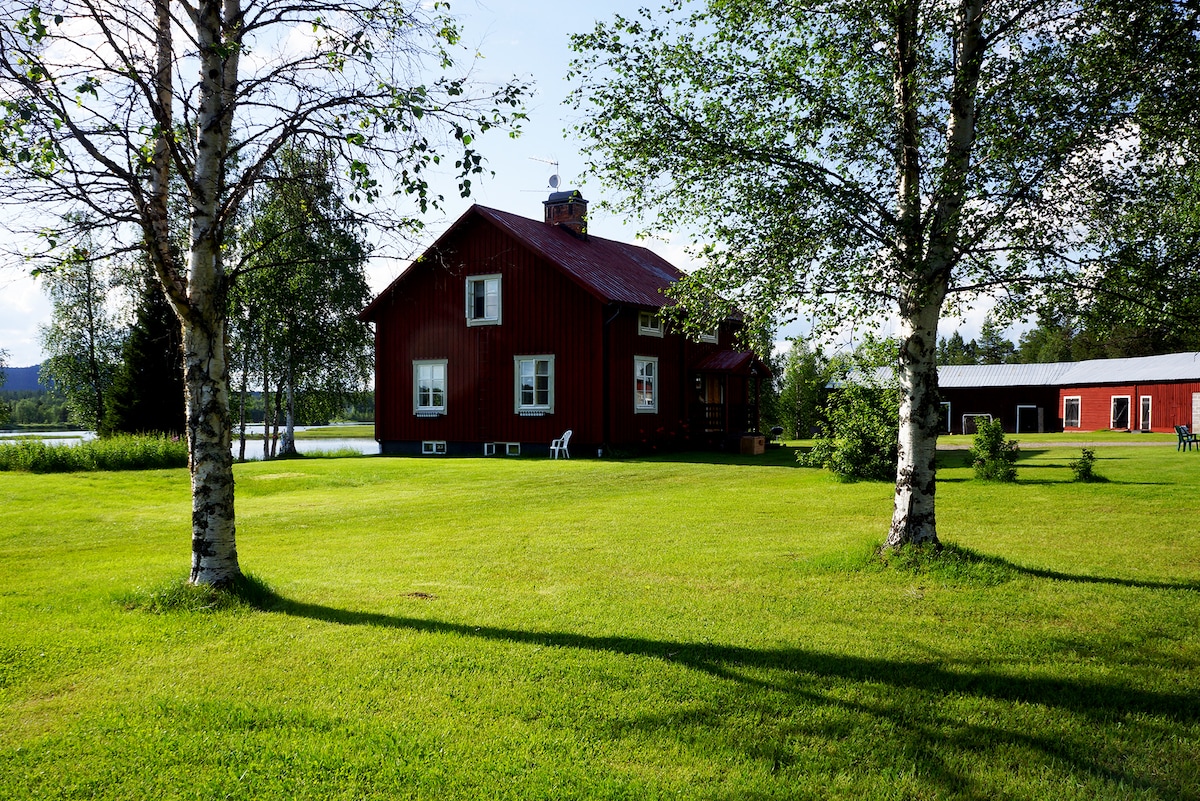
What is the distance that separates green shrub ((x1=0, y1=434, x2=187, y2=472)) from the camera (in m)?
20.7

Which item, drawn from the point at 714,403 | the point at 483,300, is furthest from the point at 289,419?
the point at 714,403

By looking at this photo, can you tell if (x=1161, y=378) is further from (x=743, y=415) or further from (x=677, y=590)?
(x=677, y=590)

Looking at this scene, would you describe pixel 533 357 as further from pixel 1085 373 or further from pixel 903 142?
pixel 1085 373

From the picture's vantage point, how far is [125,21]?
6801 mm

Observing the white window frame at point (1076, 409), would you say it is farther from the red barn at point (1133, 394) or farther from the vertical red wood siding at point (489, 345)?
the vertical red wood siding at point (489, 345)

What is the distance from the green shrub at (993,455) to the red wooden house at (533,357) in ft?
34.5

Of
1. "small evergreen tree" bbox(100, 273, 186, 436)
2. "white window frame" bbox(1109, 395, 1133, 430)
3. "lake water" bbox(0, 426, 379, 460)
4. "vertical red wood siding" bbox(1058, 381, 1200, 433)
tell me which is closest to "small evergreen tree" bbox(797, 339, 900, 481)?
"lake water" bbox(0, 426, 379, 460)

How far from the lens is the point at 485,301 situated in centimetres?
2600

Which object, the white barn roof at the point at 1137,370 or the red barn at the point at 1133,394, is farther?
the white barn roof at the point at 1137,370

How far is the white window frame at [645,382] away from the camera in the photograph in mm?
25422

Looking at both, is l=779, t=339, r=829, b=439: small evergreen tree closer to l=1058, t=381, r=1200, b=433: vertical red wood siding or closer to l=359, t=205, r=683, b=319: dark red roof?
l=359, t=205, r=683, b=319: dark red roof

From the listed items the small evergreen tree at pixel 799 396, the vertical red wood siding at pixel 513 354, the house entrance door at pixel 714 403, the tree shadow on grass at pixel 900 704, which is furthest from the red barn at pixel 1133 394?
the tree shadow on grass at pixel 900 704

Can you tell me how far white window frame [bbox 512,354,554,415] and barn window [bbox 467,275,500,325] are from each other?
1.58 metres

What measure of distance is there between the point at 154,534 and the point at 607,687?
9.24 meters
